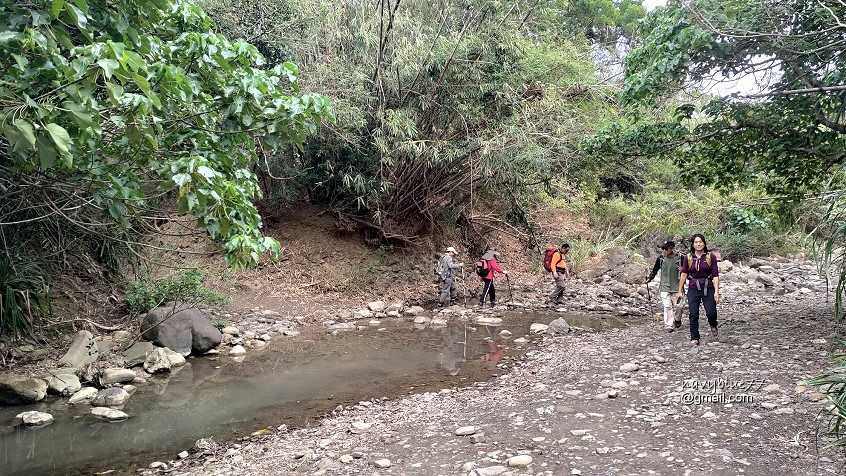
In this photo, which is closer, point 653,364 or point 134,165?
point 134,165

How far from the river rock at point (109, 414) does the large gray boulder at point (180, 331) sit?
7.62 ft

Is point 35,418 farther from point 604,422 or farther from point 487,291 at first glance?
Answer: point 487,291

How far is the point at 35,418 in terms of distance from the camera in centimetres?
612

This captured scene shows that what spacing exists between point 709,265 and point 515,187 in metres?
8.23

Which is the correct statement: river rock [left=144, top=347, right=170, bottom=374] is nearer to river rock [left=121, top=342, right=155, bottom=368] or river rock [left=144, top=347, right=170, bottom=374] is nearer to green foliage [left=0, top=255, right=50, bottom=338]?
river rock [left=121, top=342, right=155, bottom=368]

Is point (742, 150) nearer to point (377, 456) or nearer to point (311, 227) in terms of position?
point (377, 456)

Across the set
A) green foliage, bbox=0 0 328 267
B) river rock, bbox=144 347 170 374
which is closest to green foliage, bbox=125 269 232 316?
river rock, bbox=144 347 170 374

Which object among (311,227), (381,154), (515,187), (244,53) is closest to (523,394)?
(244,53)

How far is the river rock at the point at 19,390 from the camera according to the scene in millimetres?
6605

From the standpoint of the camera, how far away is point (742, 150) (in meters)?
7.54

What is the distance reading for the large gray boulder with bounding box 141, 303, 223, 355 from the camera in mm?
8867

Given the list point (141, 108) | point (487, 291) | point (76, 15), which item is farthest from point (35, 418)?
point (487, 291)

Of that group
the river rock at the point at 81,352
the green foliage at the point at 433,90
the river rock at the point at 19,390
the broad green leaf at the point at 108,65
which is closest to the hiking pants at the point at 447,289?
the green foliage at the point at 433,90

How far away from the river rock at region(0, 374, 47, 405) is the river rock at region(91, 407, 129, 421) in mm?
947
